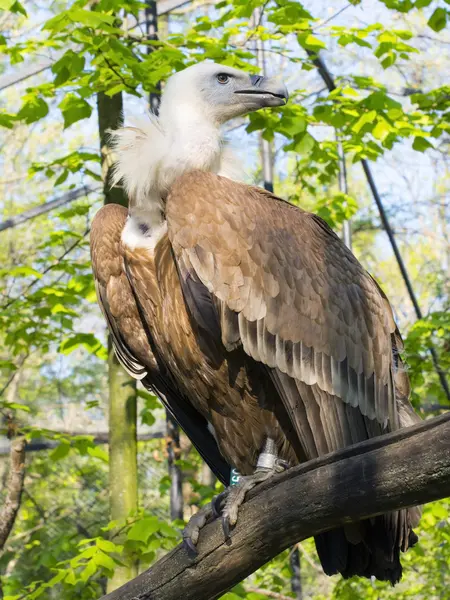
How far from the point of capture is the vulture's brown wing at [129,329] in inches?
145

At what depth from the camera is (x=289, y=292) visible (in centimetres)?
328

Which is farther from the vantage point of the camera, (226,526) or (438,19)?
(438,19)

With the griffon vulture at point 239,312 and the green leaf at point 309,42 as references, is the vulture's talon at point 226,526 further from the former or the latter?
the green leaf at point 309,42

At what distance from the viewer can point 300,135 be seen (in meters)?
5.28

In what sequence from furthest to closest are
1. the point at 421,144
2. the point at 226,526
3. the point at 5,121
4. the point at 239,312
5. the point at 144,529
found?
the point at 421,144 → the point at 5,121 → the point at 144,529 → the point at 239,312 → the point at 226,526

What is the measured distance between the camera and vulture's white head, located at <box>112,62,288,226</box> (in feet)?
11.5

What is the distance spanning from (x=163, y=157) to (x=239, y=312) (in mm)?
853

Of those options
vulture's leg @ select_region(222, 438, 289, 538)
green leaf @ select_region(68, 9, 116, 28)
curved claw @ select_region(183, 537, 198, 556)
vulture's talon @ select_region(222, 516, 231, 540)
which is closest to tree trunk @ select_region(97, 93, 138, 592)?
green leaf @ select_region(68, 9, 116, 28)

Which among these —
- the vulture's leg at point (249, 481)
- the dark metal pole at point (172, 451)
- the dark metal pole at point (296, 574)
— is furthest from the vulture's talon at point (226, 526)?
the dark metal pole at point (296, 574)

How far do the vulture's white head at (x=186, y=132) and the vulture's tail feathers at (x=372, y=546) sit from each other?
153cm

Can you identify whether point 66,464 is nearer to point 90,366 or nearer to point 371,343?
point 90,366

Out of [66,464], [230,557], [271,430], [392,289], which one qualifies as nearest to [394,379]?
[271,430]

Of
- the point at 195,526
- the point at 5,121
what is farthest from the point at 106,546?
the point at 5,121

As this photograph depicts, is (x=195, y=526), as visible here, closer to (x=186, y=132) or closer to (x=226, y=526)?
(x=226, y=526)
